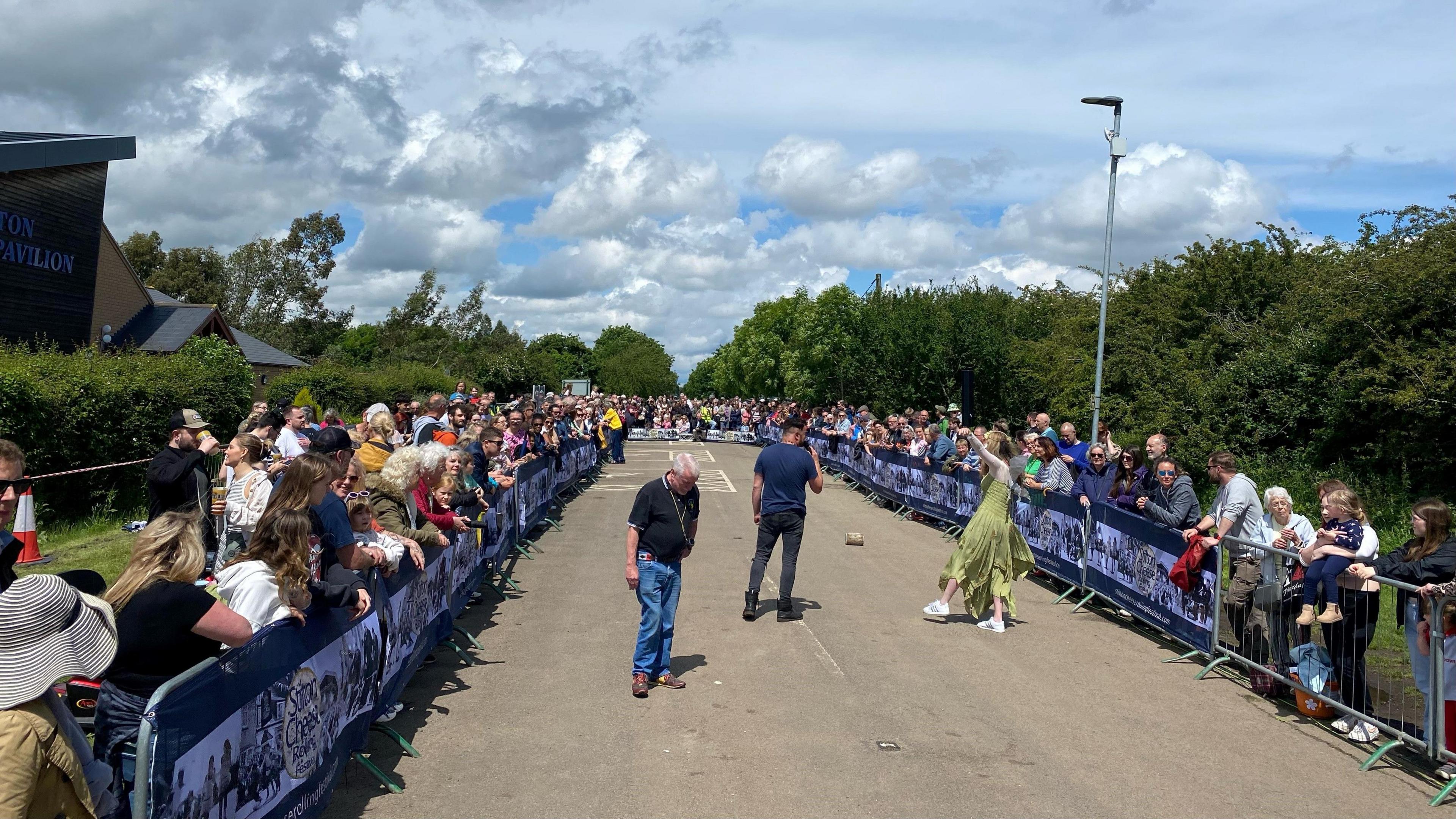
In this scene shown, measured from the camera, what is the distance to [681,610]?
10.2 meters

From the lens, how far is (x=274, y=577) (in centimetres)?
492

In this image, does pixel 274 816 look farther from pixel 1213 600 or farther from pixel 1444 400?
pixel 1444 400

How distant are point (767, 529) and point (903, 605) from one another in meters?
1.92

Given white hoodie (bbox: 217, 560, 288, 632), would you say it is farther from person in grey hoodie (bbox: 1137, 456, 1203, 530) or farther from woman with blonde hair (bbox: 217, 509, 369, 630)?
person in grey hoodie (bbox: 1137, 456, 1203, 530)

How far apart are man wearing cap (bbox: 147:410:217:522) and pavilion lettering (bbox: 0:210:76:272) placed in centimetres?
1645

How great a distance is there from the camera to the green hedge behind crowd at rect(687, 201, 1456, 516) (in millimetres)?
17438

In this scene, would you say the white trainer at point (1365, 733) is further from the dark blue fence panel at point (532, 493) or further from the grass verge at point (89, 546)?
the grass verge at point (89, 546)

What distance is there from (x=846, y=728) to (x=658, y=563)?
185 centimetres

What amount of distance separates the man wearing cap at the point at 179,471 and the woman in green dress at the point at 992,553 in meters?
6.91

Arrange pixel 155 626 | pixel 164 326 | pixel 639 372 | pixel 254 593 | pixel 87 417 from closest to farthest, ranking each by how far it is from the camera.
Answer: pixel 155 626, pixel 254 593, pixel 87 417, pixel 164 326, pixel 639 372

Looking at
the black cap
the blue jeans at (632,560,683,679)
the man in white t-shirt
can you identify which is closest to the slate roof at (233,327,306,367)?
the man in white t-shirt

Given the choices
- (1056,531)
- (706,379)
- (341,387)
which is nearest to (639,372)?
(706,379)

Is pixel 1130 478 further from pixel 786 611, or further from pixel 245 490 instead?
pixel 245 490

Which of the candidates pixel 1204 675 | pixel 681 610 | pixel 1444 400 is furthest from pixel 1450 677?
pixel 1444 400
